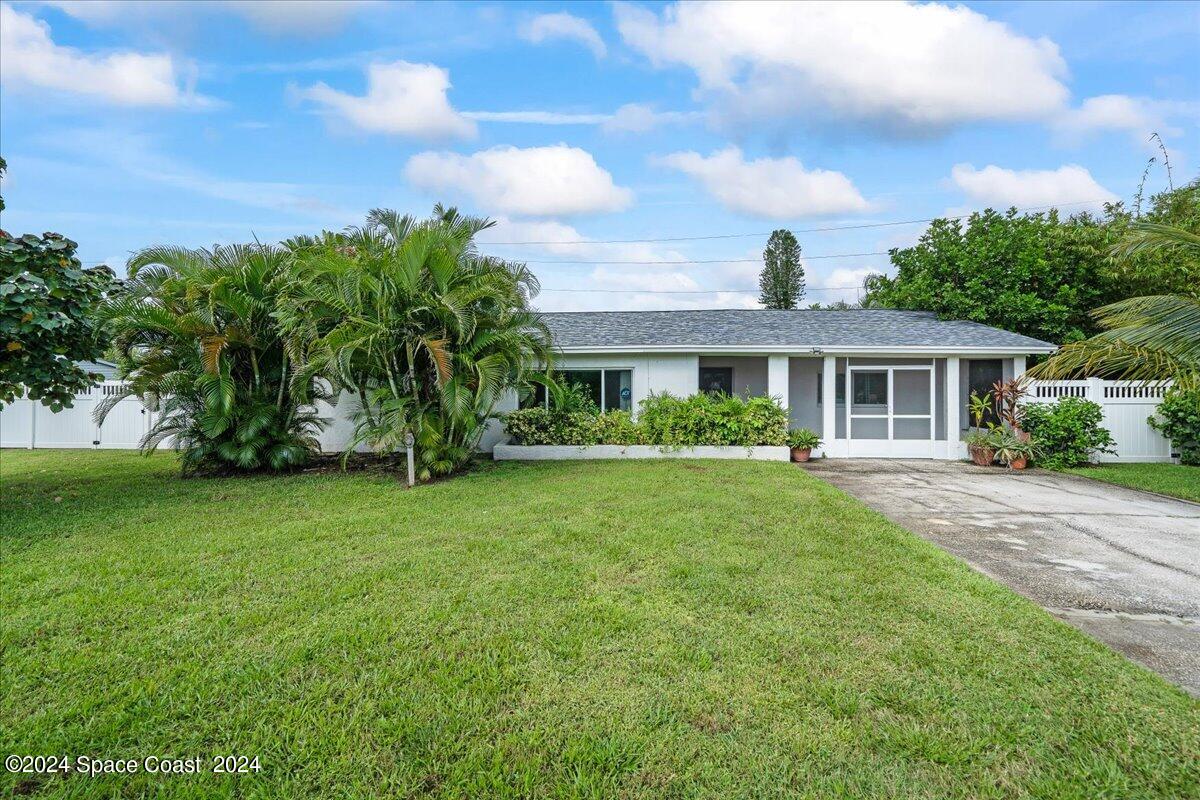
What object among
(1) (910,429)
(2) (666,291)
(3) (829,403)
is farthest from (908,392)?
(2) (666,291)

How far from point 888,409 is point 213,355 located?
13473 millimetres

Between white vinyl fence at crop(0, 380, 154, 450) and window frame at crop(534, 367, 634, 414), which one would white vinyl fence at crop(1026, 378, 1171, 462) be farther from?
white vinyl fence at crop(0, 380, 154, 450)

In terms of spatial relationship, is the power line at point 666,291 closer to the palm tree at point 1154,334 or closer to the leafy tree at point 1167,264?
the leafy tree at point 1167,264

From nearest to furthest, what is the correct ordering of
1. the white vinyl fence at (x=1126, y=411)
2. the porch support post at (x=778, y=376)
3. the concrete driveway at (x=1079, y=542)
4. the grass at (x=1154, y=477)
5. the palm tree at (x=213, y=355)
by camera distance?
the concrete driveway at (x=1079, y=542) < the grass at (x=1154, y=477) < the palm tree at (x=213, y=355) < the white vinyl fence at (x=1126, y=411) < the porch support post at (x=778, y=376)

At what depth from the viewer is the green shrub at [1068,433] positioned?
1070cm

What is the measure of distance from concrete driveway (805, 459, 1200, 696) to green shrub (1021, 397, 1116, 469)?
924 mm

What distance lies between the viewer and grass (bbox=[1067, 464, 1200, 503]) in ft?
27.5

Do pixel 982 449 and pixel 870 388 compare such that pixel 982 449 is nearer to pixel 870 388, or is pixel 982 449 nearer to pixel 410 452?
pixel 870 388

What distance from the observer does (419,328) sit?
336 inches

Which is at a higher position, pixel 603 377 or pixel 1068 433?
pixel 603 377

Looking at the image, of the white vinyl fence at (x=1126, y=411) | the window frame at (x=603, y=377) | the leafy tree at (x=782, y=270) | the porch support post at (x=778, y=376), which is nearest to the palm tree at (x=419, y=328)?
the window frame at (x=603, y=377)

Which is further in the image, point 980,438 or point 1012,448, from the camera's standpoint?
point 980,438

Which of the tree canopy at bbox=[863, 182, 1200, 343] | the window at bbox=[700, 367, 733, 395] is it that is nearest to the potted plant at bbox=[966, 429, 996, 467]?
the window at bbox=[700, 367, 733, 395]

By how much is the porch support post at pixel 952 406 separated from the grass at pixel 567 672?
8.33 meters
